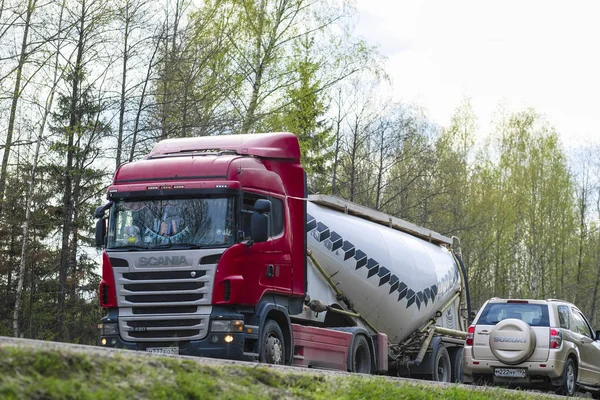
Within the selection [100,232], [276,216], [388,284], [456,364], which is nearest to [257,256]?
[276,216]

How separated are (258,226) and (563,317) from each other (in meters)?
6.99

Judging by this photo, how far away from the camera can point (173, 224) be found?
43.9 ft

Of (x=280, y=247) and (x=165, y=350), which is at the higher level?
(x=280, y=247)

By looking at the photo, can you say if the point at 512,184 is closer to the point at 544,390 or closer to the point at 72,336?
the point at 72,336

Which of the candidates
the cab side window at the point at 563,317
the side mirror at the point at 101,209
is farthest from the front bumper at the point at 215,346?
the cab side window at the point at 563,317

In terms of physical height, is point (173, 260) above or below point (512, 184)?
below

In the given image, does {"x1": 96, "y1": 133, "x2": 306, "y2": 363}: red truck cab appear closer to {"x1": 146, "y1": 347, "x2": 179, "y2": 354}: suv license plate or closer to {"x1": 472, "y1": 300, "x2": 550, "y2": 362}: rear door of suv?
{"x1": 146, "y1": 347, "x2": 179, "y2": 354}: suv license plate

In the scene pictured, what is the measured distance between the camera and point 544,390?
55.5 feet

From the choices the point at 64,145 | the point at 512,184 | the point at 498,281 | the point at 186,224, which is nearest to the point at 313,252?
the point at 186,224

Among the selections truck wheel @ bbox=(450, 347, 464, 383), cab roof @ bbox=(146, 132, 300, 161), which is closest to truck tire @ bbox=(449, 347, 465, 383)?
truck wheel @ bbox=(450, 347, 464, 383)

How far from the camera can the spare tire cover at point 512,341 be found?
54.0ft

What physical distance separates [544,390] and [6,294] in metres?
15.0

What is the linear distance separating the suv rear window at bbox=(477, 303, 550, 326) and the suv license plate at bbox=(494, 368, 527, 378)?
2.94ft

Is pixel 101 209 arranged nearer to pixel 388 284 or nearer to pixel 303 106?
pixel 388 284
